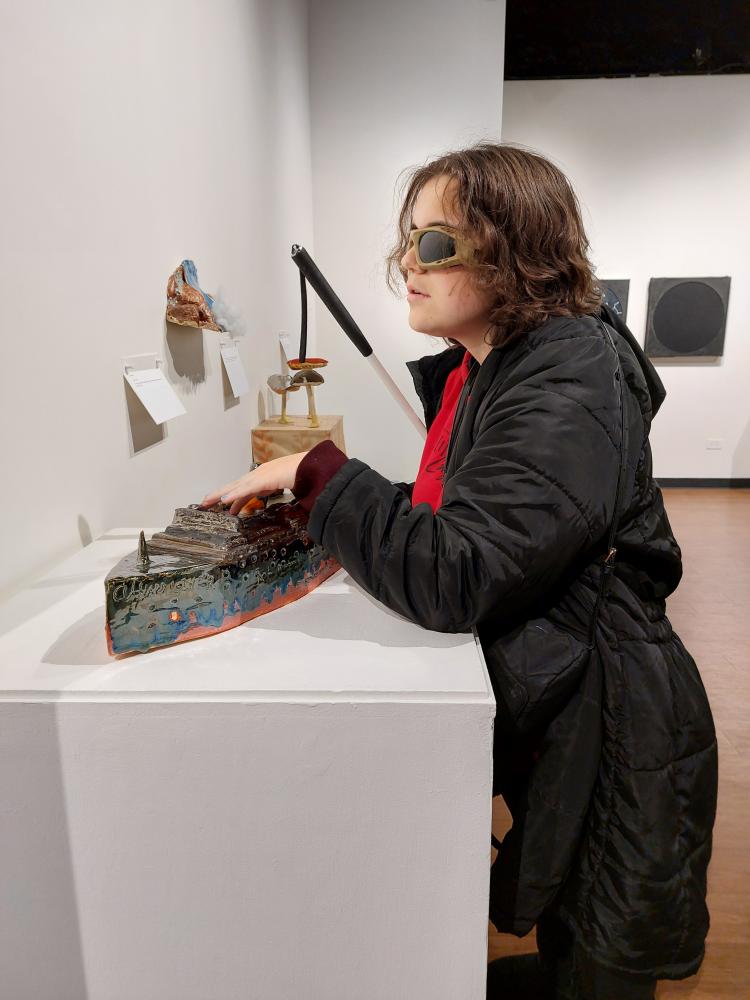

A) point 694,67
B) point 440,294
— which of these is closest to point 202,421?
point 440,294

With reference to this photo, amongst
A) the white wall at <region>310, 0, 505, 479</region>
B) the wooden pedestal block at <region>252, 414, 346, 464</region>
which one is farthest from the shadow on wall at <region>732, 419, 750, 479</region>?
the wooden pedestal block at <region>252, 414, 346, 464</region>

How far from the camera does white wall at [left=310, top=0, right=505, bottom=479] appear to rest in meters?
3.23

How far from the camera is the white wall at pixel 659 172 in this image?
4980 mm

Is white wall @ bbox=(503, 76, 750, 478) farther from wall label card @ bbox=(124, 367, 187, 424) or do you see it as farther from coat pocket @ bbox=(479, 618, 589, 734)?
coat pocket @ bbox=(479, 618, 589, 734)

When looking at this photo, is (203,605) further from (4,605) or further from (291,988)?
(291,988)

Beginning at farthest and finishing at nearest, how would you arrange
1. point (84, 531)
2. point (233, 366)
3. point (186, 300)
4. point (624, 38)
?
point (624, 38) < point (233, 366) < point (186, 300) < point (84, 531)

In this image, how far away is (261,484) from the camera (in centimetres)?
92

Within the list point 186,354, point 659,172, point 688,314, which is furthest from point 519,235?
point 659,172

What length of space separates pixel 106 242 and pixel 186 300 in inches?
11.6

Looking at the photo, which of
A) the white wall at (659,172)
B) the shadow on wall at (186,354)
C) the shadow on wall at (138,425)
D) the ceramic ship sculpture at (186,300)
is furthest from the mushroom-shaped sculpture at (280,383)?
the white wall at (659,172)

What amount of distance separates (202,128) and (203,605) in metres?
1.32

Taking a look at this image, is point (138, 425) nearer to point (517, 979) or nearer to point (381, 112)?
point (517, 979)

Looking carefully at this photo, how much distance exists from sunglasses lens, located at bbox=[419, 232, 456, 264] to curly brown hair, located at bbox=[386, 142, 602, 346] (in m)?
0.02

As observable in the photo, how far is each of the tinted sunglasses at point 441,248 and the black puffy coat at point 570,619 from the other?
0.39 feet
